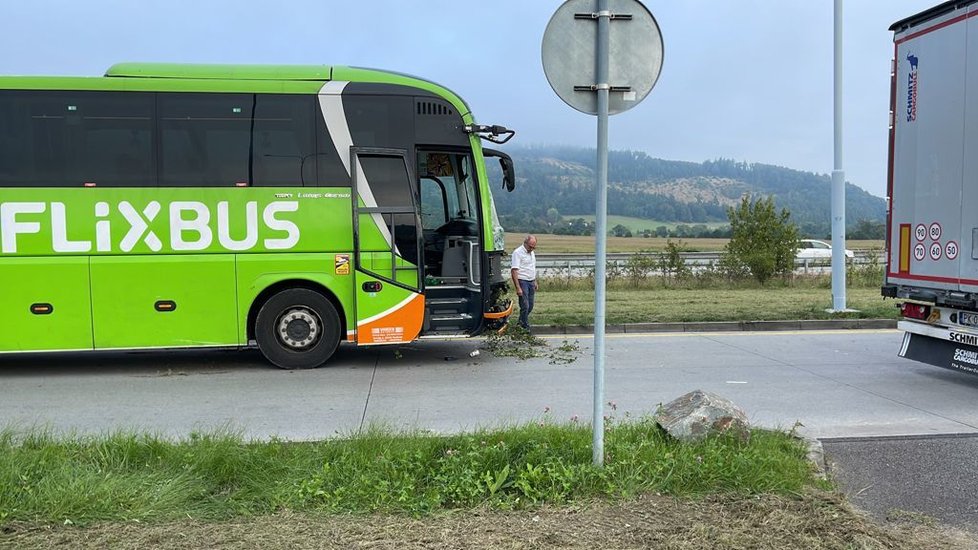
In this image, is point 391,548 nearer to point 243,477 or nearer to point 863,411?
point 243,477

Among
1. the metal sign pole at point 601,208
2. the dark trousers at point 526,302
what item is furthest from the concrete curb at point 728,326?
the metal sign pole at point 601,208

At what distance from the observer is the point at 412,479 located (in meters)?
4.35

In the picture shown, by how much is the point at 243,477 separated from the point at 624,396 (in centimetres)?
456

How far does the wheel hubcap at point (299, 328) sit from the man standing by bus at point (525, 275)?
12.3 ft

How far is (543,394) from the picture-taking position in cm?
812

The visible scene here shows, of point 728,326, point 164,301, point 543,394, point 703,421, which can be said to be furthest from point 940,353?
point 164,301

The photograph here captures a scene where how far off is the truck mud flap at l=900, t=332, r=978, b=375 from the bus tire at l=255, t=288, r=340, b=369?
7059 millimetres

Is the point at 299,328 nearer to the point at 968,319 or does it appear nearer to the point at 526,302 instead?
the point at 526,302

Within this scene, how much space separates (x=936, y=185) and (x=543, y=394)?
490cm

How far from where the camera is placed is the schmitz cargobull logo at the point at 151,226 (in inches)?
349

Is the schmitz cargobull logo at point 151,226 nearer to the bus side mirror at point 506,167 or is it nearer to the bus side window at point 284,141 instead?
the bus side window at point 284,141

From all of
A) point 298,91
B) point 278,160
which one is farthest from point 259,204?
point 298,91

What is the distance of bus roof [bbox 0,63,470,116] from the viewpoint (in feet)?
29.4

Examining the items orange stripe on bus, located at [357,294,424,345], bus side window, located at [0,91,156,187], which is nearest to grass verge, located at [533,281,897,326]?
orange stripe on bus, located at [357,294,424,345]
